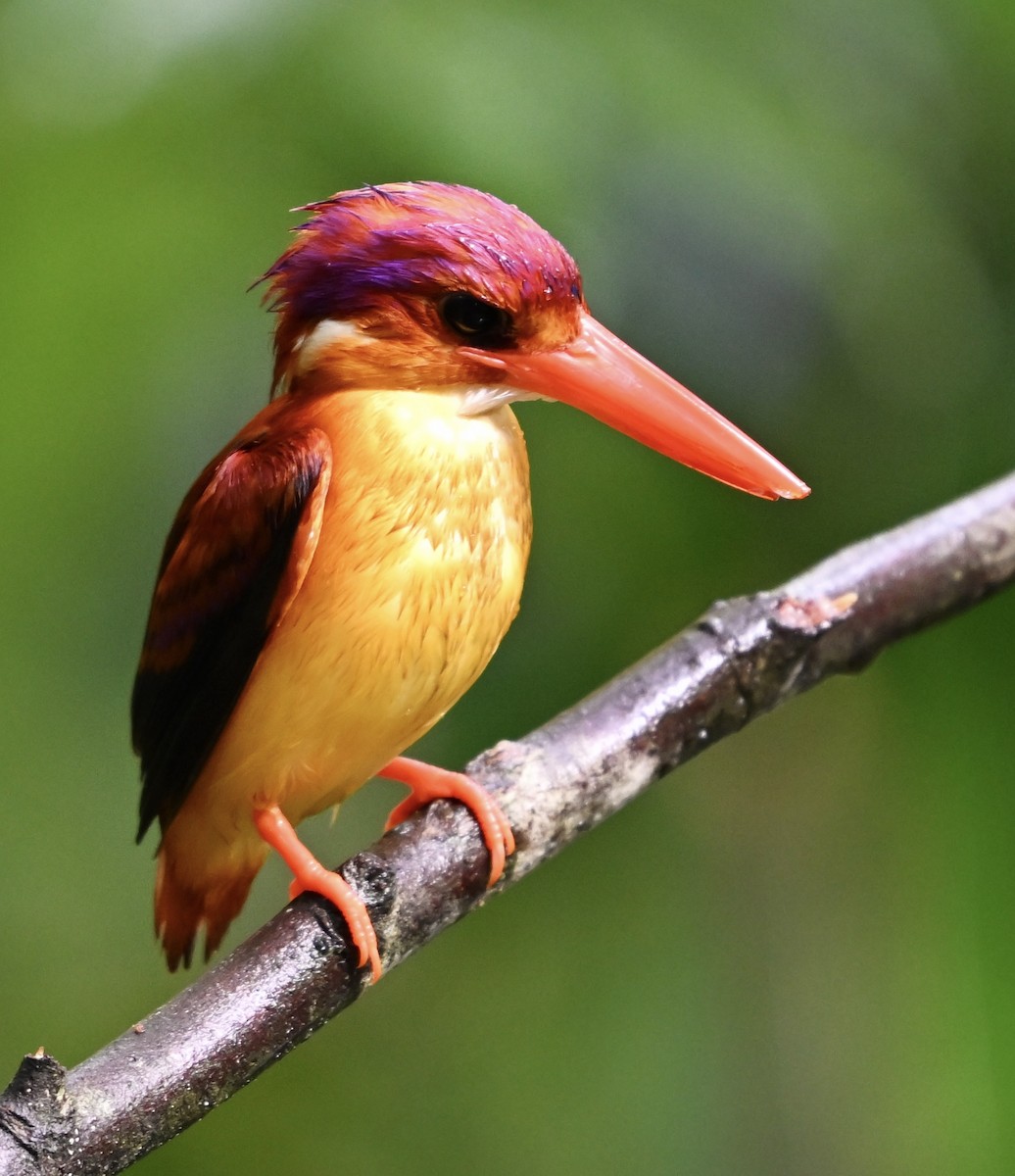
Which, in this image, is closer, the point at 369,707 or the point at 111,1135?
the point at 111,1135

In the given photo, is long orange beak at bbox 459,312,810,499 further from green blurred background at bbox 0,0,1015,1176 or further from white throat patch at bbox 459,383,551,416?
green blurred background at bbox 0,0,1015,1176

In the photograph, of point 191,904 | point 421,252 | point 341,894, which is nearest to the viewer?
point 421,252

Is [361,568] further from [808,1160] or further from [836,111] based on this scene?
[808,1160]

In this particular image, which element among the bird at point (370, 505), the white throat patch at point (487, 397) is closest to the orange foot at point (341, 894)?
the bird at point (370, 505)

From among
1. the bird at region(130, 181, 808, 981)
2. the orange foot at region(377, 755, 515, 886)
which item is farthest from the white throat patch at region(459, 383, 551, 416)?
the orange foot at region(377, 755, 515, 886)

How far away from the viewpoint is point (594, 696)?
99 cm

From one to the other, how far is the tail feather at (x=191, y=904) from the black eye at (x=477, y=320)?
0.43m

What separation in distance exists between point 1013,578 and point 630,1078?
1.92ft

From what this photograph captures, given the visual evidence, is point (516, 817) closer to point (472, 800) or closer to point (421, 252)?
point (472, 800)

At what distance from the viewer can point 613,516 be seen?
3.87ft

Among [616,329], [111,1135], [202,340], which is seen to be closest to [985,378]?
[616,329]

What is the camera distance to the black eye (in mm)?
717

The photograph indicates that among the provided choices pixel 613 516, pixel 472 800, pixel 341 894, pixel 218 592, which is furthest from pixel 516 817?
pixel 613 516

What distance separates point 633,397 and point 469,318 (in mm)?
93
